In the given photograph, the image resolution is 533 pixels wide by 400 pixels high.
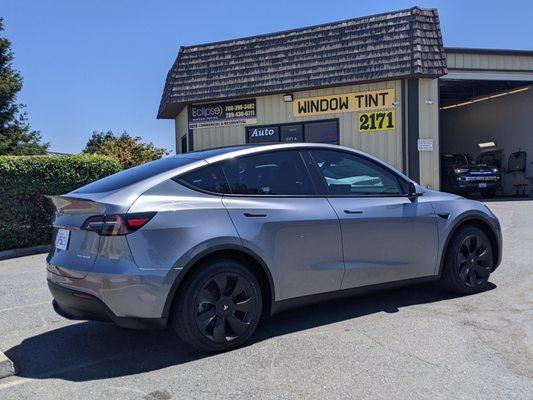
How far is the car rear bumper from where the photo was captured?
3.73m

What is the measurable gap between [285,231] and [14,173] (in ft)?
21.7

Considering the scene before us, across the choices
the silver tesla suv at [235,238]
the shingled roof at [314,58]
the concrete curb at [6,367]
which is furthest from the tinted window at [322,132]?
the concrete curb at [6,367]

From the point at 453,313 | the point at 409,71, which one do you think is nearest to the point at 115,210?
the point at 453,313

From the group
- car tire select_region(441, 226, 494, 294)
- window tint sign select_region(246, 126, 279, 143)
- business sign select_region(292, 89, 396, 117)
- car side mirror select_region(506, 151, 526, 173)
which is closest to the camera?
car tire select_region(441, 226, 494, 294)

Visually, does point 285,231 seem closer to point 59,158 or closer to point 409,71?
point 59,158

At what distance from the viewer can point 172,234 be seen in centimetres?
380

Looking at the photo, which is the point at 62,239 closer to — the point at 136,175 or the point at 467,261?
the point at 136,175

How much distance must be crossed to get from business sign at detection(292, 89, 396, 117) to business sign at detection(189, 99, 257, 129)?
4.58 ft

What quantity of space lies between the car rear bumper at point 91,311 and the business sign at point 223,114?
1193cm

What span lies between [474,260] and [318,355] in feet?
8.03

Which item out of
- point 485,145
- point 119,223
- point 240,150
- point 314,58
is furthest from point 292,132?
point 485,145

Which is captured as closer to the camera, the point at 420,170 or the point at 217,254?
the point at 217,254

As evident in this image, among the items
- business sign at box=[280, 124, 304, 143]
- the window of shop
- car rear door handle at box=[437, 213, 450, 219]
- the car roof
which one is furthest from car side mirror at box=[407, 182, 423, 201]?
business sign at box=[280, 124, 304, 143]

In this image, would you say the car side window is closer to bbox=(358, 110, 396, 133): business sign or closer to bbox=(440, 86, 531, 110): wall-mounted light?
bbox=(358, 110, 396, 133): business sign
